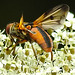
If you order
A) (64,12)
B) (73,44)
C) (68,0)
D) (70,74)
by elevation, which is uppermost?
(68,0)

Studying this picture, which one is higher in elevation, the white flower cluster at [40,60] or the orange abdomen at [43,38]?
the orange abdomen at [43,38]

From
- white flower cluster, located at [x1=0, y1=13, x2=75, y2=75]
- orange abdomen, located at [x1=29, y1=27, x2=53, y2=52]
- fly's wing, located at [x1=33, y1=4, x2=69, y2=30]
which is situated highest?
fly's wing, located at [x1=33, y1=4, x2=69, y2=30]

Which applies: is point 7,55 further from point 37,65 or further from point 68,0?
point 68,0

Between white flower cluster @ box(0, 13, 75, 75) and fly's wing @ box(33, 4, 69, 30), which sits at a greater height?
fly's wing @ box(33, 4, 69, 30)

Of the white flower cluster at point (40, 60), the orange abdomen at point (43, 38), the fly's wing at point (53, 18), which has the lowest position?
the white flower cluster at point (40, 60)

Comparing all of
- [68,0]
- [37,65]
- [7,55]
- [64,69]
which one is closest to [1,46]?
[7,55]
